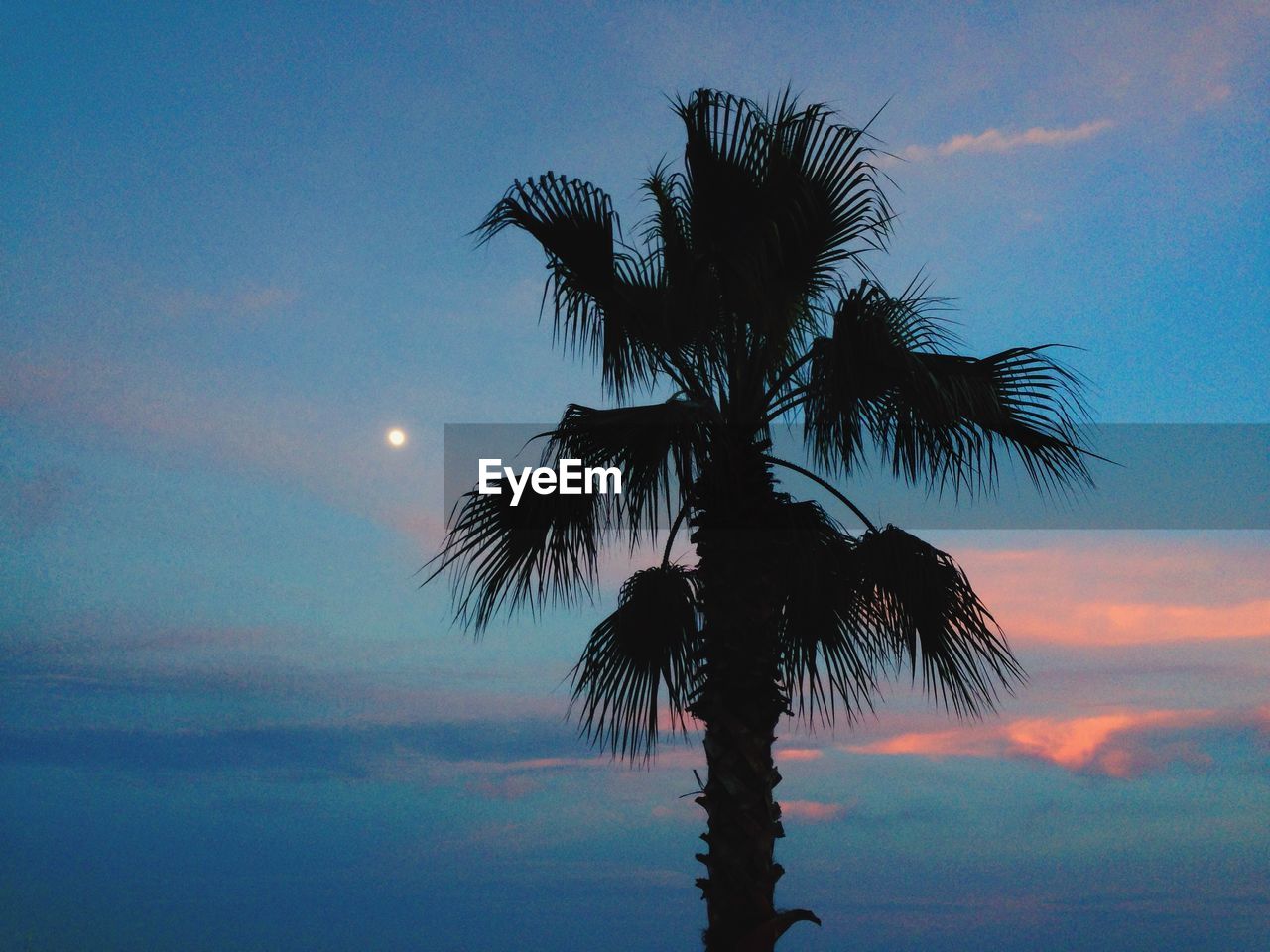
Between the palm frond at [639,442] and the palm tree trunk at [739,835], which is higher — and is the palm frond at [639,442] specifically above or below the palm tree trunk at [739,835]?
above

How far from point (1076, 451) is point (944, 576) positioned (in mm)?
1419

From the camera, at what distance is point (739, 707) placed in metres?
8.39

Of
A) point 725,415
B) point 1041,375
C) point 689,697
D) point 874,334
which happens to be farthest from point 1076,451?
point 689,697

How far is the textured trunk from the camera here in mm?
8047

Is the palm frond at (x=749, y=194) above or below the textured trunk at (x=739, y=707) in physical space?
above

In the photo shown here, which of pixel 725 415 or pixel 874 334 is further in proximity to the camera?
pixel 725 415

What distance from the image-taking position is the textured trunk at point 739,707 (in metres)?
8.05

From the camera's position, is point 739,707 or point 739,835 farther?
point 739,707

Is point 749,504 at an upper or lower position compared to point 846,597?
upper

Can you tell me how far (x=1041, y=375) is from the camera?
29.2 ft

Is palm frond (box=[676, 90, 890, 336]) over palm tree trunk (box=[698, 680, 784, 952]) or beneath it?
over

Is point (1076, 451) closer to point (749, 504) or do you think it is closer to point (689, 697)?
point (749, 504)

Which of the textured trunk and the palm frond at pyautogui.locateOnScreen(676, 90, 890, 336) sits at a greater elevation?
the palm frond at pyautogui.locateOnScreen(676, 90, 890, 336)

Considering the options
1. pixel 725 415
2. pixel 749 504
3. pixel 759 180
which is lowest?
pixel 749 504
